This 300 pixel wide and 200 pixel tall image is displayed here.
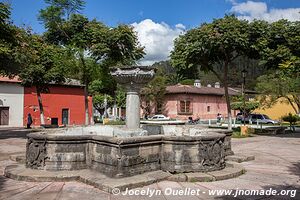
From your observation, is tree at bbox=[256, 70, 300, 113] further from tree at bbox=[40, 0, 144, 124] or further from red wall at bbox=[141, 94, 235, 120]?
red wall at bbox=[141, 94, 235, 120]

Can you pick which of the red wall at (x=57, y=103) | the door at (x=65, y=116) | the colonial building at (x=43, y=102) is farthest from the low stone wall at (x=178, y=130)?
the door at (x=65, y=116)

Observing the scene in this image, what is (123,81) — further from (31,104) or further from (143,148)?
(31,104)

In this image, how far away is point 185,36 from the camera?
20.8 meters

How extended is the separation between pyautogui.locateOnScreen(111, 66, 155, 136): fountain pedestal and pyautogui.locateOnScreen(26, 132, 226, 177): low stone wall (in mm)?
1039

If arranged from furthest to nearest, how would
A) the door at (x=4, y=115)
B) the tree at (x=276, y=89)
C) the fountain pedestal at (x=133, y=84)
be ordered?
the door at (x=4, y=115) < the tree at (x=276, y=89) < the fountain pedestal at (x=133, y=84)

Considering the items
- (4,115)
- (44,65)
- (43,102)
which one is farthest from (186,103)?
(44,65)

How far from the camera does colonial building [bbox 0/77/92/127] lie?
33625mm

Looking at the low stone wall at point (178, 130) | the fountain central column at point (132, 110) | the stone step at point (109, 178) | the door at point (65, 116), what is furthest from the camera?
the door at point (65, 116)

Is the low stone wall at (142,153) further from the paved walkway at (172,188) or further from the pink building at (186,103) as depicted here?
the pink building at (186,103)

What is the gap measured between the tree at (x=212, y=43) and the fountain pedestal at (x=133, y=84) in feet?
36.4

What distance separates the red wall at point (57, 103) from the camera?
35094 mm

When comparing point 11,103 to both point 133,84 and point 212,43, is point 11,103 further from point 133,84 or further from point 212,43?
point 133,84

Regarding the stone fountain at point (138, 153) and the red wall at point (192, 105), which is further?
the red wall at point (192, 105)

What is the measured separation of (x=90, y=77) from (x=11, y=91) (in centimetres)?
1510
